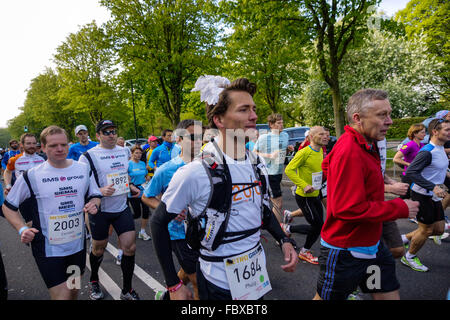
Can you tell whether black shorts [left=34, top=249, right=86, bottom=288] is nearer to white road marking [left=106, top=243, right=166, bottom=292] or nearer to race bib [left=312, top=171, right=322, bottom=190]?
white road marking [left=106, top=243, right=166, bottom=292]

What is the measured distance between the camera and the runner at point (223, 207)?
1.60m

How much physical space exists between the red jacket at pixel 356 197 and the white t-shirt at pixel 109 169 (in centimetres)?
264

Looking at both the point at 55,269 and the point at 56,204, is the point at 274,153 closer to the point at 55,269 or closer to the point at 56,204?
the point at 56,204

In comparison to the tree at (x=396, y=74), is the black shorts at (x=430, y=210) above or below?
below

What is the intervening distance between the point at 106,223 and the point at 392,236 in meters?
3.40

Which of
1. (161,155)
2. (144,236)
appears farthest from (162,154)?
(144,236)

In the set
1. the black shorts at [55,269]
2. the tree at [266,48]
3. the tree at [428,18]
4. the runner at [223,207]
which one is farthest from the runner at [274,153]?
the tree at [428,18]

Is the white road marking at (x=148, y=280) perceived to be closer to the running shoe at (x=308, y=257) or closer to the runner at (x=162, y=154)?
the running shoe at (x=308, y=257)

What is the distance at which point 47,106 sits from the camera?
31.7 metres

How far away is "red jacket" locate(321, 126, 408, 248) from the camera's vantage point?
1.87 meters

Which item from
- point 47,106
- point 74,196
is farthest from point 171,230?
point 47,106

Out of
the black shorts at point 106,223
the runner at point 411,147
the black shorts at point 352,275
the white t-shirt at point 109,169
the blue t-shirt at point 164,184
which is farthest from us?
the runner at point 411,147
